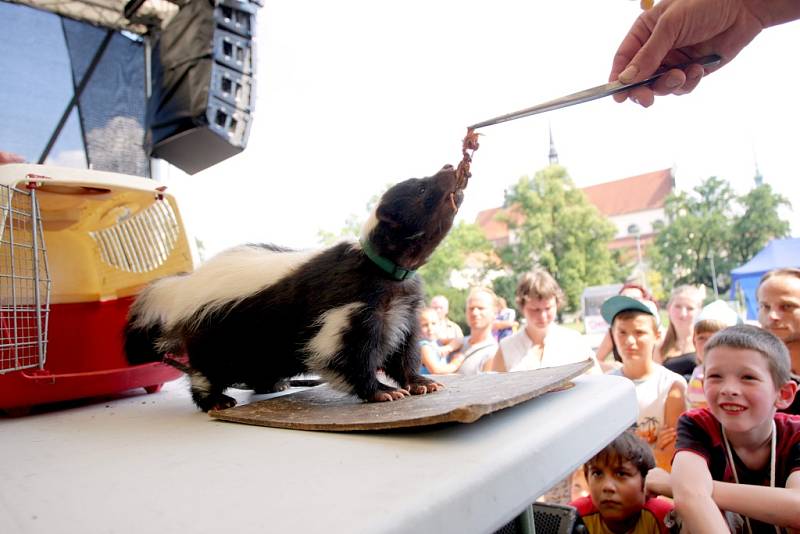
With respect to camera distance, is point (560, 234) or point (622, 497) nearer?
point (622, 497)

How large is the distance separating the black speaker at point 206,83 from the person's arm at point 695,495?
2660mm

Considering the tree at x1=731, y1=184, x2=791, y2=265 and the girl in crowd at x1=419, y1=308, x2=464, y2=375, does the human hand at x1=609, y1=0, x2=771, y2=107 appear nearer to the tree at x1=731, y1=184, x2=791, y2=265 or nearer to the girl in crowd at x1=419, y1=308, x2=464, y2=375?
the girl in crowd at x1=419, y1=308, x2=464, y2=375

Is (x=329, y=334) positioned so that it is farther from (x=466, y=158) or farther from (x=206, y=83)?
(x=206, y=83)

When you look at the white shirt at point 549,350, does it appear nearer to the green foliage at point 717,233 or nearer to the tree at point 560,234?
the tree at point 560,234

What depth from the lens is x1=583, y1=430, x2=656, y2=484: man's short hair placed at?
1.96 metres

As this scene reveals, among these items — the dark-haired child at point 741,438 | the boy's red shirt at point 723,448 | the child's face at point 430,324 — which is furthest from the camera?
the child's face at point 430,324

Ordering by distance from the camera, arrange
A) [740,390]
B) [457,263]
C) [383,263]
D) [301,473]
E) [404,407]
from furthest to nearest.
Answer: [457,263] < [740,390] < [383,263] < [404,407] < [301,473]

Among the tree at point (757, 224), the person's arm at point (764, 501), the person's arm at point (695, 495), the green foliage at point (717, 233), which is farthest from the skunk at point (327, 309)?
the tree at point (757, 224)

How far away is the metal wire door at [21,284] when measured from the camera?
152cm

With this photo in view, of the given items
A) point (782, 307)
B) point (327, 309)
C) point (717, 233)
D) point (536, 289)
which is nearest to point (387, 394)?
point (327, 309)

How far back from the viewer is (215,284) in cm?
151

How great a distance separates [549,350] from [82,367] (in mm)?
2320

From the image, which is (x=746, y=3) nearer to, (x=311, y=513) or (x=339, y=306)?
(x=339, y=306)

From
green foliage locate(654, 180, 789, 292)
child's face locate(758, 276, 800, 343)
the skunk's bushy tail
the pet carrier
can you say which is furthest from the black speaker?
green foliage locate(654, 180, 789, 292)
